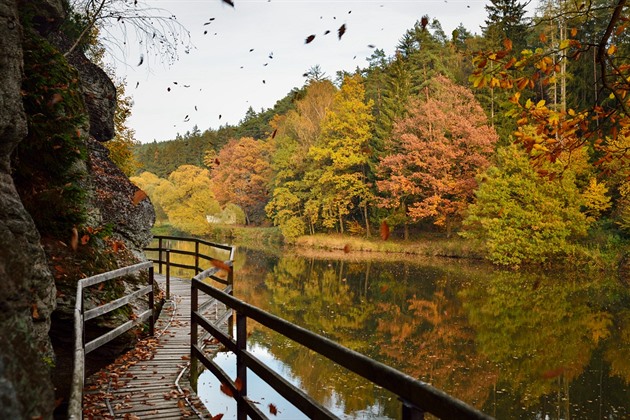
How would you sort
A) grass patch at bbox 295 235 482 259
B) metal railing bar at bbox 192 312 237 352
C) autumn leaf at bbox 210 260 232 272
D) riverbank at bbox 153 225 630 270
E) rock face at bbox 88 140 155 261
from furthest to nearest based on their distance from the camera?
grass patch at bbox 295 235 482 259
riverbank at bbox 153 225 630 270
rock face at bbox 88 140 155 261
autumn leaf at bbox 210 260 232 272
metal railing bar at bbox 192 312 237 352

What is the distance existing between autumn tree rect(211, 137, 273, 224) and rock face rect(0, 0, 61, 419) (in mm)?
50039

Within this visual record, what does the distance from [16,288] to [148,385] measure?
4.06 meters

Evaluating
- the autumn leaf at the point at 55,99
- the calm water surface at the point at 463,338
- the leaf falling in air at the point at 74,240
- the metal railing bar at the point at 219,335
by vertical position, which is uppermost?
the autumn leaf at the point at 55,99

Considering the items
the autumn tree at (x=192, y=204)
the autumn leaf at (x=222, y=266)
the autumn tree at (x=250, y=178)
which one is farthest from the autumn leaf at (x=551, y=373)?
the autumn tree at (x=250, y=178)

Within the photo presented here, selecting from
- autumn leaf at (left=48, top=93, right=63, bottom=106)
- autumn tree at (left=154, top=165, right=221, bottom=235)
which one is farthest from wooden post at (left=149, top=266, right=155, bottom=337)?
autumn tree at (left=154, top=165, right=221, bottom=235)

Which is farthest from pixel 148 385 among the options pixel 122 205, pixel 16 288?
pixel 122 205

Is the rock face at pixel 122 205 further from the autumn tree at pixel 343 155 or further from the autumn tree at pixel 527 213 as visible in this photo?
the autumn tree at pixel 343 155

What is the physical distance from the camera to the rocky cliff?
2.06 metres

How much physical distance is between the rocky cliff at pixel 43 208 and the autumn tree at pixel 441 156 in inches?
915

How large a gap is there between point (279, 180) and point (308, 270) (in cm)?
1892

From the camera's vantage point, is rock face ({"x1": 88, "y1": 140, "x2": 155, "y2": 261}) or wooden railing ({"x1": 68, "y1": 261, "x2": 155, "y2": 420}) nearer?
wooden railing ({"x1": 68, "y1": 261, "x2": 155, "y2": 420})

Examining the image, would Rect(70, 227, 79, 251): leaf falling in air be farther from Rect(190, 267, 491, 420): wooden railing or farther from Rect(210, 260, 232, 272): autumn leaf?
Rect(190, 267, 491, 420): wooden railing

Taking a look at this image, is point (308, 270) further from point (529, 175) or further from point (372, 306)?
point (529, 175)

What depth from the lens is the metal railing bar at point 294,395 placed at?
111 inches
